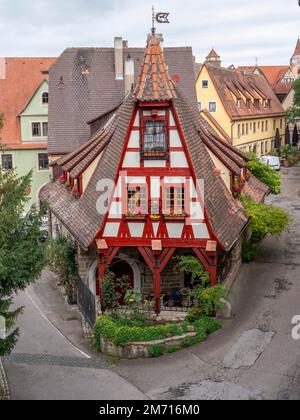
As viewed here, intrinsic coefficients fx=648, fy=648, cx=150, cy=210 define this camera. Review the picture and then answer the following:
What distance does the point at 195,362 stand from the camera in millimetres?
20266

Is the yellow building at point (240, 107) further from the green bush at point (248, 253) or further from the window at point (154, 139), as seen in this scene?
the window at point (154, 139)

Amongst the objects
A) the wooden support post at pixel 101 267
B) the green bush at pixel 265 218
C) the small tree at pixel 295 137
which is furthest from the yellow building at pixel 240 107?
the wooden support post at pixel 101 267

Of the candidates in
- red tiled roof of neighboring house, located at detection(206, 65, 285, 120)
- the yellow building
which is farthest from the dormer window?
red tiled roof of neighboring house, located at detection(206, 65, 285, 120)

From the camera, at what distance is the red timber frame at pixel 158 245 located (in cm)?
2258

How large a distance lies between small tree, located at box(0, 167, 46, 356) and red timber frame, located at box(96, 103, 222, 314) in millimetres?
5720

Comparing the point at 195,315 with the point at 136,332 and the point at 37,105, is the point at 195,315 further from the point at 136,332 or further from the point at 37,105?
the point at 37,105

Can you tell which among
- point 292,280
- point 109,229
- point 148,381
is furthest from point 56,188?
point 148,381

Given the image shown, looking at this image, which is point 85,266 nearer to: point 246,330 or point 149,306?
point 149,306

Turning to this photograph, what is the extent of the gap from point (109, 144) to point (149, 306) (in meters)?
6.62

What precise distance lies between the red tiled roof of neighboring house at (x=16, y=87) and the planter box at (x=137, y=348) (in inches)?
973

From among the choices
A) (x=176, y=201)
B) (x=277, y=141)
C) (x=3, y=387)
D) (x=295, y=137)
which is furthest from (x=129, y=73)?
(x=295, y=137)

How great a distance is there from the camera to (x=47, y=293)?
30.0 metres

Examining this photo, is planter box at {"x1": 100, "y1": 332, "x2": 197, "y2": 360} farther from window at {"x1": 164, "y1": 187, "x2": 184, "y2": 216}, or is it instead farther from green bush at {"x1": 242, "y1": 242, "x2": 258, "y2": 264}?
green bush at {"x1": 242, "y1": 242, "x2": 258, "y2": 264}

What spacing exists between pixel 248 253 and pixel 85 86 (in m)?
17.3
